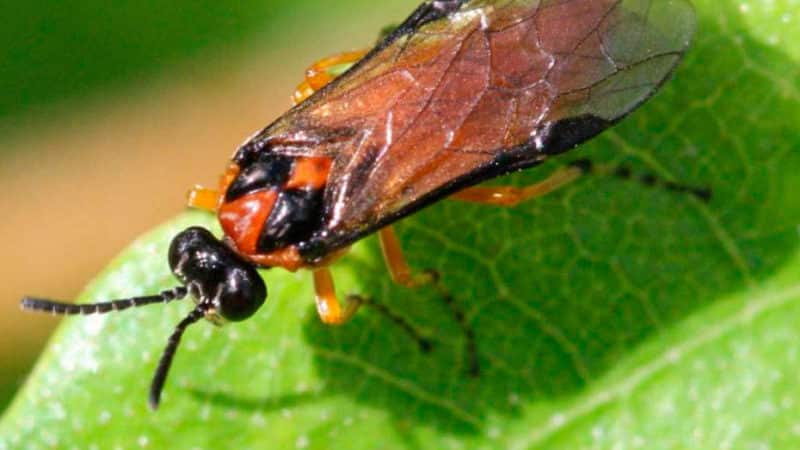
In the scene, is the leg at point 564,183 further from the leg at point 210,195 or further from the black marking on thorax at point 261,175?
the leg at point 210,195

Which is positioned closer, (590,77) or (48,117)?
(590,77)

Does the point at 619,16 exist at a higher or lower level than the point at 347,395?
higher

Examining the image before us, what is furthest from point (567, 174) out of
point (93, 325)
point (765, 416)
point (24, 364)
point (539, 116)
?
point (24, 364)

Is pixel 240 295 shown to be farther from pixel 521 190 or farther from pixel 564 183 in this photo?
pixel 564 183

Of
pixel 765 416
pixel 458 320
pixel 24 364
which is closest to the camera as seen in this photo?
pixel 765 416

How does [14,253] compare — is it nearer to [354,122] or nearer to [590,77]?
[354,122]

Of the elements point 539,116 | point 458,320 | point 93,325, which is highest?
point 539,116

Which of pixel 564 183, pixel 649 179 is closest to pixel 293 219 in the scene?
pixel 564 183
